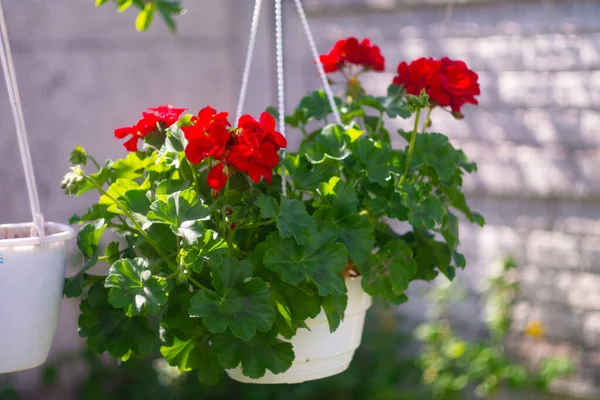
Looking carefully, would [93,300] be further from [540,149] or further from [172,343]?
[540,149]

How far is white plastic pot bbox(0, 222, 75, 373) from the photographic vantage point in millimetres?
Answer: 1156

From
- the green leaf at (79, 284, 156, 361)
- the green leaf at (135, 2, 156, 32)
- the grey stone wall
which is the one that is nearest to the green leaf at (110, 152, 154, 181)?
the green leaf at (79, 284, 156, 361)

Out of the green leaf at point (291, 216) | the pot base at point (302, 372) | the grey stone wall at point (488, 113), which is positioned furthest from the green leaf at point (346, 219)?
the grey stone wall at point (488, 113)

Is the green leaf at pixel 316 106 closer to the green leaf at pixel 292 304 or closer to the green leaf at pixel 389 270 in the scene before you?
the green leaf at pixel 389 270

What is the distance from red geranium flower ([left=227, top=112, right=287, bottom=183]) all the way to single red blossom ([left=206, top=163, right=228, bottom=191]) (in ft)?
0.07

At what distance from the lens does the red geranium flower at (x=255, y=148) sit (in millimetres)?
1194

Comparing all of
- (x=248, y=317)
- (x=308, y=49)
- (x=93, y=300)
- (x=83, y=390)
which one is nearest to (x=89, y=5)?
(x=308, y=49)

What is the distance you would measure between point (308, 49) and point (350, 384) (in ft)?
4.66

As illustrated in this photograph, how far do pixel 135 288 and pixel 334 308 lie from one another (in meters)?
0.34

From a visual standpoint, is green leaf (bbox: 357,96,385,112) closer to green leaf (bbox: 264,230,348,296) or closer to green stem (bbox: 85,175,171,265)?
green leaf (bbox: 264,230,348,296)

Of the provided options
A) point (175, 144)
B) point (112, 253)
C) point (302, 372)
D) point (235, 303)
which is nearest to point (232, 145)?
point (175, 144)

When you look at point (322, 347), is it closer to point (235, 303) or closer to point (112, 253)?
point (235, 303)

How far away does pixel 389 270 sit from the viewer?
1425mm

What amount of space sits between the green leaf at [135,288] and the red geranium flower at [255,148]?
8.3 inches
